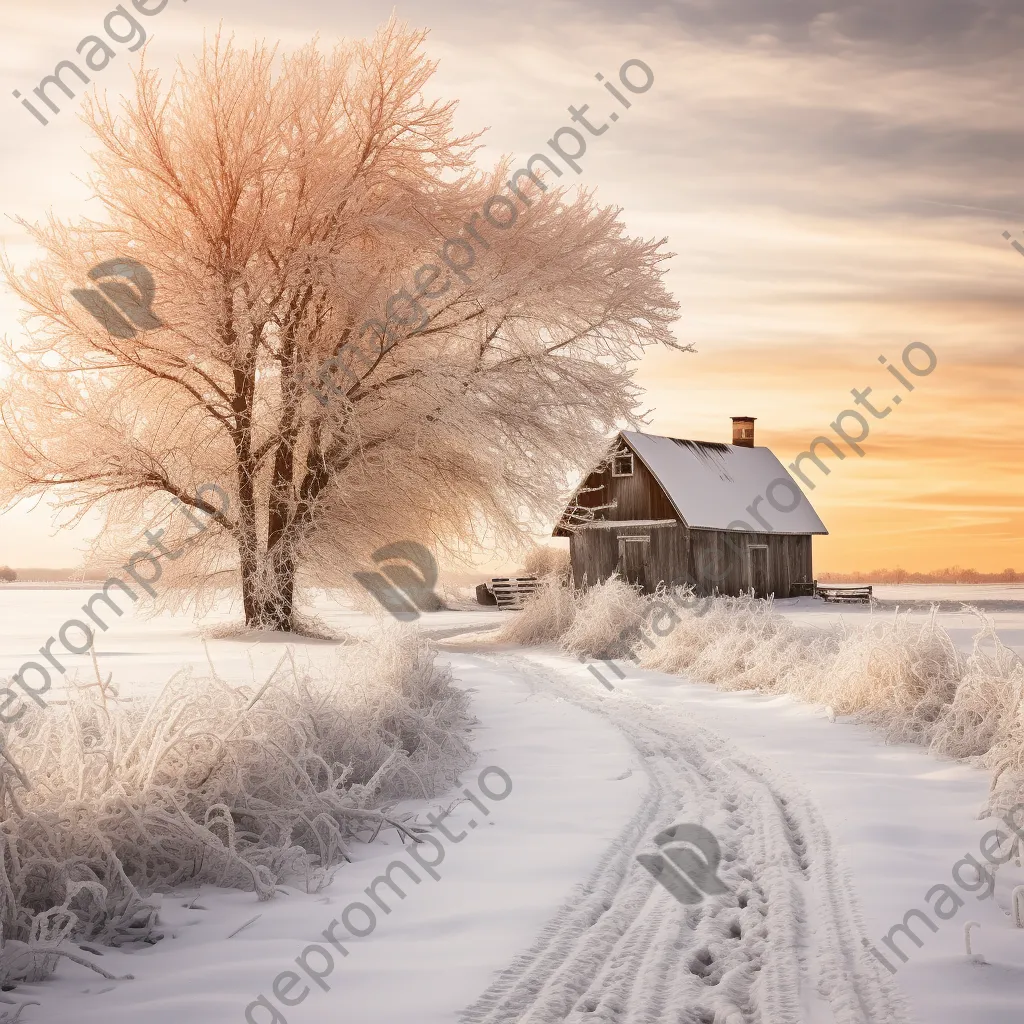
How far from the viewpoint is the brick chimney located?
34.2m

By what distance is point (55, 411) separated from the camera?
16953 mm

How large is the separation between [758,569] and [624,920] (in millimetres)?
26324

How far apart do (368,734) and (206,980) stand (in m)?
2.92

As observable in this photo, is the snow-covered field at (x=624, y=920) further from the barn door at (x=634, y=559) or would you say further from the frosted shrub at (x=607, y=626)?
the barn door at (x=634, y=559)

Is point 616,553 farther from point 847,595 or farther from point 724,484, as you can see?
point 847,595

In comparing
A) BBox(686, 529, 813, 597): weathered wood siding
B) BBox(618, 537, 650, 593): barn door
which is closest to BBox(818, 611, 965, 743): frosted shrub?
BBox(686, 529, 813, 597): weathered wood siding

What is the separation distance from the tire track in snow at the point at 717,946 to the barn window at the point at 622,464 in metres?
22.3

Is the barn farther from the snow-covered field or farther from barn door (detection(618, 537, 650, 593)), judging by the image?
the snow-covered field

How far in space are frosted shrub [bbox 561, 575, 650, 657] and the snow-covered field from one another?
8.63 meters

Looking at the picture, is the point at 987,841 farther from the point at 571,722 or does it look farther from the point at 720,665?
the point at 720,665

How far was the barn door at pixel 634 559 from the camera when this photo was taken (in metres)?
27.5

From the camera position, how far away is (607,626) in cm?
1650

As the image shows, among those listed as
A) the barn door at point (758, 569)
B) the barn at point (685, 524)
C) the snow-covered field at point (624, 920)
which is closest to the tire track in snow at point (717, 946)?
the snow-covered field at point (624, 920)

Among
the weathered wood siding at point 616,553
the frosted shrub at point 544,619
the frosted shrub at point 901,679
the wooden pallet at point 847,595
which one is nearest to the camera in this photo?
the frosted shrub at point 901,679
